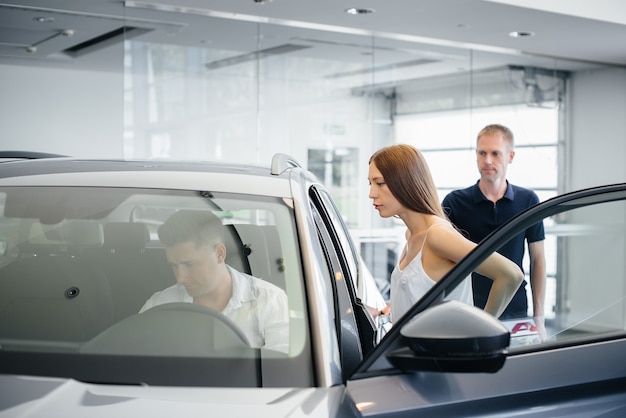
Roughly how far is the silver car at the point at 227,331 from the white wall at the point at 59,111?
596cm

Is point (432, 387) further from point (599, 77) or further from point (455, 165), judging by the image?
point (599, 77)

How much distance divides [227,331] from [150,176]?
1.52ft

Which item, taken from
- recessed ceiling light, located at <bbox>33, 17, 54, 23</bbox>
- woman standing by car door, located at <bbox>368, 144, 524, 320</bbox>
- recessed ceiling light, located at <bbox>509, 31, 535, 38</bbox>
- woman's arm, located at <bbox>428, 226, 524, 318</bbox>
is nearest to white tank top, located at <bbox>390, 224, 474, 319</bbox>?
woman standing by car door, located at <bbox>368, 144, 524, 320</bbox>

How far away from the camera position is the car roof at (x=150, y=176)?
185cm

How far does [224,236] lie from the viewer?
1878mm

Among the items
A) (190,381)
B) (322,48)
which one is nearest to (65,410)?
(190,381)

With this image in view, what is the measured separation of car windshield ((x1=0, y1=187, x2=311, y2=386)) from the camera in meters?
1.57

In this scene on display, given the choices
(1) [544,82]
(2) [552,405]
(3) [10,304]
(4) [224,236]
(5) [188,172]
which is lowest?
(2) [552,405]

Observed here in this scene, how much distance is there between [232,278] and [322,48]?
622 centimetres

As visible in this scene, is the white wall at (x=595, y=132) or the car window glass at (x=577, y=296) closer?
the car window glass at (x=577, y=296)

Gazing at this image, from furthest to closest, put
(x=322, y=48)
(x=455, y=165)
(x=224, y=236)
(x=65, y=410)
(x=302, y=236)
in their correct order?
(x=455, y=165), (x=322, y=48), (x=224, y=236), (x=302, y=236), (x=65, y=410)

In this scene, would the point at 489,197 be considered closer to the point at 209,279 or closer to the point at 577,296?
the point at 577,296

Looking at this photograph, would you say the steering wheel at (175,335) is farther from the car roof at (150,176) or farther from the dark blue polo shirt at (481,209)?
the dark blue polo shirt at (481,209)

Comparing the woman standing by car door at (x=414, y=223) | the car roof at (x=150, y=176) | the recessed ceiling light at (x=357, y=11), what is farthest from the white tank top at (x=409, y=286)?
the recessed ceiling light at (x=357, y=11)
